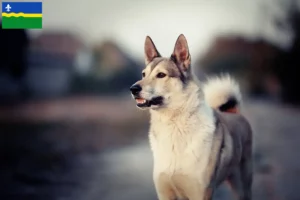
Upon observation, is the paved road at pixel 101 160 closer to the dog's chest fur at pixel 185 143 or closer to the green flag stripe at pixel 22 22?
the dog's chest fur at pixel 185 143

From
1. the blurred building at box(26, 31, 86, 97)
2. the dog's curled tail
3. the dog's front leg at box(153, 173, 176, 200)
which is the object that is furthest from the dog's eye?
the blurred building at box(26, 31, 86, 97)

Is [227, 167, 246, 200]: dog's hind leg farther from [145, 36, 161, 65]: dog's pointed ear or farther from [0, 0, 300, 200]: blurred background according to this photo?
[145, 36, 161, 65]: dog's pointed ear

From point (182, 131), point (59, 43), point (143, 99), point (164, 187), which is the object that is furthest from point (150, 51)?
point (164, 187)

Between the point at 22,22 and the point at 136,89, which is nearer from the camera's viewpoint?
the point at 136,89

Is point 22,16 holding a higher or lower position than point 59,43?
higher

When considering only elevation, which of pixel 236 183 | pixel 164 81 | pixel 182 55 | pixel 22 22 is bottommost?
pixel 236 183

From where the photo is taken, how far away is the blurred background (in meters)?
2.34

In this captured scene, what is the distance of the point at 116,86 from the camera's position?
2383 millimetres

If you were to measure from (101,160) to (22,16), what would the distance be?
92 cm

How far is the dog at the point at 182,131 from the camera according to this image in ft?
6.49

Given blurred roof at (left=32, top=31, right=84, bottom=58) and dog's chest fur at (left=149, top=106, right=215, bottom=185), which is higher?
blurred roof at (left=32, top=31, right=84, bottom=58)

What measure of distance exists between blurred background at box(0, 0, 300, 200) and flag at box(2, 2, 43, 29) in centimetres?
3

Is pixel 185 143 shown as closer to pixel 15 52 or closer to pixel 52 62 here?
pixel 52 62

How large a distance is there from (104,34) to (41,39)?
0.36 metres
